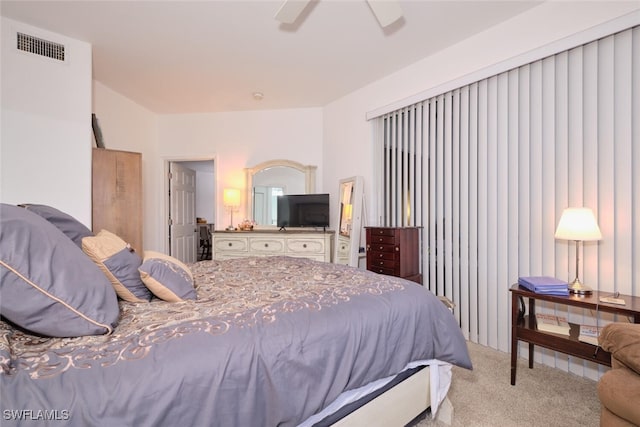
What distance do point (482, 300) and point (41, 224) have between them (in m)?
3.04

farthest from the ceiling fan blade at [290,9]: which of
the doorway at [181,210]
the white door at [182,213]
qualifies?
the white door at [182,213]

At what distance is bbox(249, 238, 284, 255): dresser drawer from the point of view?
4125 millimetres

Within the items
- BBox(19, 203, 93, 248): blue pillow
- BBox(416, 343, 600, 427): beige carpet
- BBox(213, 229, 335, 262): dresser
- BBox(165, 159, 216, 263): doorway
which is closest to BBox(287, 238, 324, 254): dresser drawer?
BBox(213, 229, 335, 262): dresser

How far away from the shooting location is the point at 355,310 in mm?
1245

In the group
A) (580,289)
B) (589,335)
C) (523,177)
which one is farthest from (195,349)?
(523,177)

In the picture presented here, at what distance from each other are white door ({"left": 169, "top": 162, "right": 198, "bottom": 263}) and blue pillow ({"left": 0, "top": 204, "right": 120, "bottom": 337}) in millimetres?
4233

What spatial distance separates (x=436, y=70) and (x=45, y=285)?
3.39 m

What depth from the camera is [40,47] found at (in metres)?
2.68

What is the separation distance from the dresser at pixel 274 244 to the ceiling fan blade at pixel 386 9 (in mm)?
2558

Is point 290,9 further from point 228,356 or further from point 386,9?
point 228,356

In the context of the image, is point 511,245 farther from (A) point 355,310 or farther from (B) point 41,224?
(B) point 41,224

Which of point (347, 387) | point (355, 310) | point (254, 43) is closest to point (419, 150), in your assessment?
point (254, 43)

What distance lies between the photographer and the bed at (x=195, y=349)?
2.49 ft

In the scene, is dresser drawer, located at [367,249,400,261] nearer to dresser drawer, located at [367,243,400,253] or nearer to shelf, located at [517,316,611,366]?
dresser drawer, located at [367,243,400,253]
